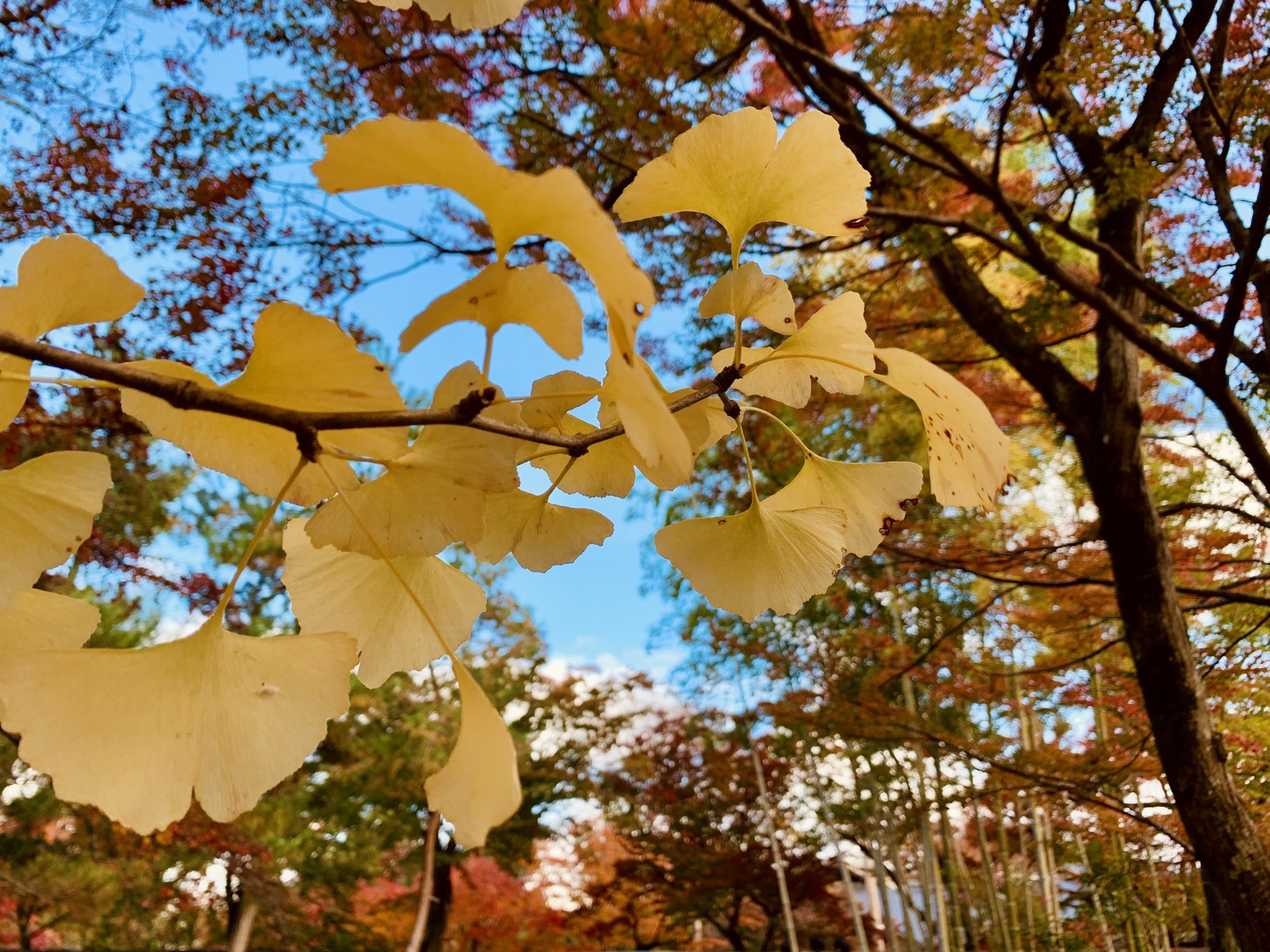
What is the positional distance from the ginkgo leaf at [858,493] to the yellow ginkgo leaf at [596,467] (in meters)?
0.06

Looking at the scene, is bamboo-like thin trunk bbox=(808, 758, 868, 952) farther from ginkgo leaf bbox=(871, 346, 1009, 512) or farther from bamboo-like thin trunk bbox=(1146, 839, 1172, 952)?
ginkgo leaf bbox=(871, 346, 1009, 512)

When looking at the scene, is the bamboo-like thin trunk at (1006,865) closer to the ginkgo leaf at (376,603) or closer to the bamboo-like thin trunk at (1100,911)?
the bamboo-like thin trunk at (1100,911)

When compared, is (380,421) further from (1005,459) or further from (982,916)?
(982,916)

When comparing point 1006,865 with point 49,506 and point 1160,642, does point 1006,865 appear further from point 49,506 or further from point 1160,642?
point 49,506

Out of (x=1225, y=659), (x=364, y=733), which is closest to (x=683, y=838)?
(x=364, y=733)

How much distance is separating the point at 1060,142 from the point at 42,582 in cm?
400

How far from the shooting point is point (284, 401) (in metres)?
0.23

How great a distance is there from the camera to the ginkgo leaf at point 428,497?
228 millimetres

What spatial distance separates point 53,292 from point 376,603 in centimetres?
14

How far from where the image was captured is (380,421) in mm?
190

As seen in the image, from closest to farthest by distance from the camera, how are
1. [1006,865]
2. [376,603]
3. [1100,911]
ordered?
[376,603] → [1100,911] → [1006,865]

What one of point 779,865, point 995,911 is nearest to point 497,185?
point 995,911

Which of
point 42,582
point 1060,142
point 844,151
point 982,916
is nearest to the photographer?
point 844,151

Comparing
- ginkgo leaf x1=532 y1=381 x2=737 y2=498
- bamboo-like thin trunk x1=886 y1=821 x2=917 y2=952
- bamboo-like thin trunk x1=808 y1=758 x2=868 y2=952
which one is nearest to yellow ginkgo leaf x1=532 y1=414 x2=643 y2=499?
ginkgo leaf x1=532 y1=381 x2=737 y2=498
